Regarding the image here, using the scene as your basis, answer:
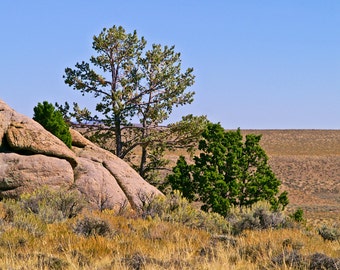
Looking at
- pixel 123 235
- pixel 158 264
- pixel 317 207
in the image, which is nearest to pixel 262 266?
pixel 158 264

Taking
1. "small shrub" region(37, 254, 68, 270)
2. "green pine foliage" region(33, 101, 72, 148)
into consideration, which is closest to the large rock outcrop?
"green pine foliage" region(33, 101, 72, 148)

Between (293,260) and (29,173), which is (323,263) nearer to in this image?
(293,260)

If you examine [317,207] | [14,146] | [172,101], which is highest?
[172,101]

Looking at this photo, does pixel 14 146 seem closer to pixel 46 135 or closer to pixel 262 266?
pixel 46 135

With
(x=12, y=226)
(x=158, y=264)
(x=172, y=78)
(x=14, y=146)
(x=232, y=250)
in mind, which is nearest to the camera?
(x=158, y=264)

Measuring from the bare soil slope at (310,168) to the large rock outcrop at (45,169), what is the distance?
812 inches

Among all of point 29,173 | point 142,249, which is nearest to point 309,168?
point 29,173

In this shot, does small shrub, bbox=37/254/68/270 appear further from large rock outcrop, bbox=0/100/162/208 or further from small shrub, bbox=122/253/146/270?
large rock outcrop, bbox=0/100/162/208

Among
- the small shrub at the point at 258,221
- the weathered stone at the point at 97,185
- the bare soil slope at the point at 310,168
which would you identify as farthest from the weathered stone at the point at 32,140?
the bare soil slope at the point at 310,168

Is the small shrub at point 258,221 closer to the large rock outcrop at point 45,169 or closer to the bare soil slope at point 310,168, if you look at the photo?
the large rock outcrop at point 45,169

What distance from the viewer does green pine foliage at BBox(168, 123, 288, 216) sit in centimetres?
2528

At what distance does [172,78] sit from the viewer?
29812 mm

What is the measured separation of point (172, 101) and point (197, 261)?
67.6 feet

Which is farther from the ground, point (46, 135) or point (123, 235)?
point (46, 135)
